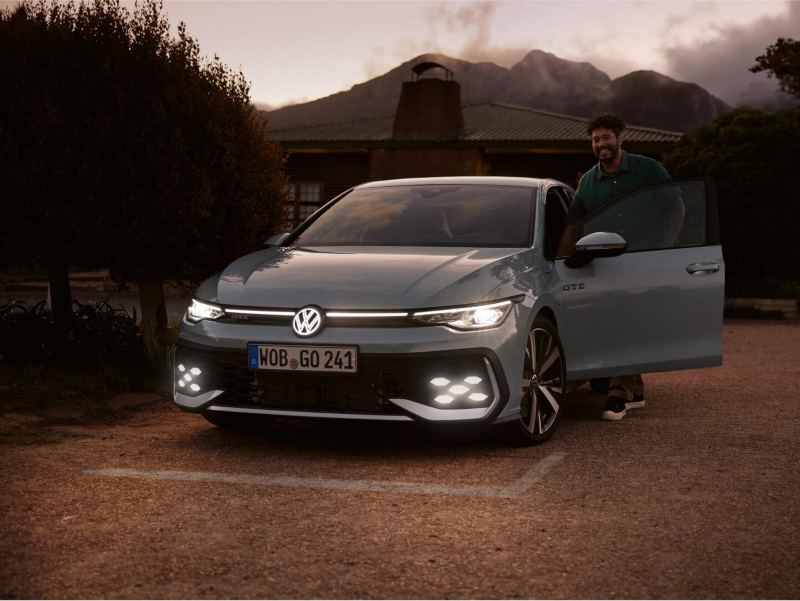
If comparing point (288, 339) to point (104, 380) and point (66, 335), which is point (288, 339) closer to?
point (104, 380)

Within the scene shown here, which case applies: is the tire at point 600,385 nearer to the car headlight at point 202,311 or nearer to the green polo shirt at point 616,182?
the green polo shirt at point 616,182

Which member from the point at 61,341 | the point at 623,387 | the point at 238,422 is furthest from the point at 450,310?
the point at 61,341

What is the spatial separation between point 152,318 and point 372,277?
410cm

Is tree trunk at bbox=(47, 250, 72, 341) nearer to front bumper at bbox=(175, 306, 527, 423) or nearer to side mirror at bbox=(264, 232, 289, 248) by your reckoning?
side mirror at bbox=(264, 232, 289, 248)

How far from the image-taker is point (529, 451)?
5.33 meters

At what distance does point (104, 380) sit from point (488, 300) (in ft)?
12.0

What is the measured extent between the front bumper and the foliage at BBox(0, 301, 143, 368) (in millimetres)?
2979

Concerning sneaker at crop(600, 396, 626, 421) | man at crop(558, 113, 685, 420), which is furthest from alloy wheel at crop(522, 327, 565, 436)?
man at crop(558, 113, 685, 420)

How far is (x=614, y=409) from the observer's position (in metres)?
6.49

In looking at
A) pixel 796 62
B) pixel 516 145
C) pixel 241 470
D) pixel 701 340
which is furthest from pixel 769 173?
pixel 796 62

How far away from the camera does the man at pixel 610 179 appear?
6582mm

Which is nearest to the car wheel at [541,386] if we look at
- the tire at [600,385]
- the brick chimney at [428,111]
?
the tire at [600,385]

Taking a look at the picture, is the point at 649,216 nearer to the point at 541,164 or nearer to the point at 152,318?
the point at 152,318

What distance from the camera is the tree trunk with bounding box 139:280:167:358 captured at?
836 cm
